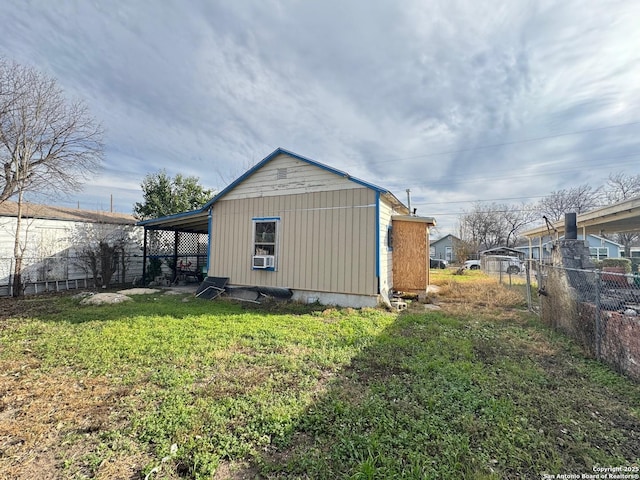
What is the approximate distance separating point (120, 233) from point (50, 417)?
11.7 m

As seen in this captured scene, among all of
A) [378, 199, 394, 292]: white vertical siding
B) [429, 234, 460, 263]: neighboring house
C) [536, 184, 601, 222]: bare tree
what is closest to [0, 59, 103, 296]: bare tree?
[378, 199, 394, 292]: white vertical siding

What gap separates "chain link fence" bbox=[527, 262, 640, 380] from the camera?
3.43m

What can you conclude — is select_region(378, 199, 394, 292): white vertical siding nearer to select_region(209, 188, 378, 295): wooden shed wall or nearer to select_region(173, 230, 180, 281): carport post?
select_region(209, 188, 378, 295): wooden shed wall

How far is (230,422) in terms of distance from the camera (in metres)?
2.54

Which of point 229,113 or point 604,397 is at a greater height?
point 229,113

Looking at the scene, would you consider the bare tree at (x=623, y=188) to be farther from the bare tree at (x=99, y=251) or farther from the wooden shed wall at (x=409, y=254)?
the bare tree at (x=99, y=251)

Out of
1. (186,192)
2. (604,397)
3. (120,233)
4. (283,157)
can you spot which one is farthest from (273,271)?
(186,192)

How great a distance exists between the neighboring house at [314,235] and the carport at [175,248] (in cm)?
222

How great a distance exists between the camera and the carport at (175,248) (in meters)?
11.5

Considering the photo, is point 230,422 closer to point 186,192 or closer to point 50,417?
point 50,417

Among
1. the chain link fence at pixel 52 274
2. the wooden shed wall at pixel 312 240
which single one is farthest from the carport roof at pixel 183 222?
the chain link fence at pixel 52 274

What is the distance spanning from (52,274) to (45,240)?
125 cm

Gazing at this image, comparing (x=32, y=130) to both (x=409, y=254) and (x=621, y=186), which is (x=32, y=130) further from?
(x=621, y=186)

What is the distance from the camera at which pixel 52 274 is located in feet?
33.0
